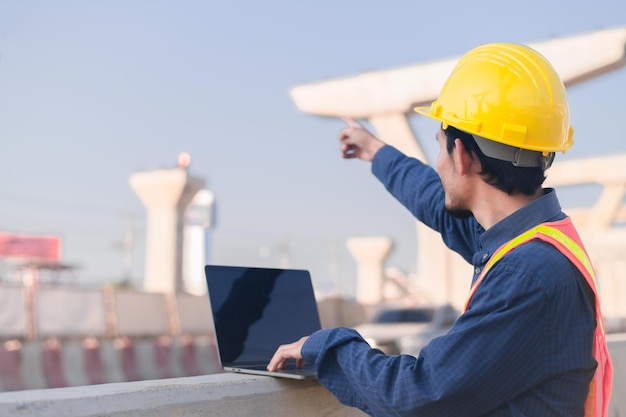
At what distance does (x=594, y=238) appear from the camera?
52875 millimetres

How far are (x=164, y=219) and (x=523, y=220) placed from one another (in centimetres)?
2053

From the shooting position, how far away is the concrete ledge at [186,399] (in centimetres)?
209

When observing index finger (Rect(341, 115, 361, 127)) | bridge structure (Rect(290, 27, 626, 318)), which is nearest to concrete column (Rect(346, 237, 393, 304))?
bridge structure (Rect(290, 27, 626, 318))

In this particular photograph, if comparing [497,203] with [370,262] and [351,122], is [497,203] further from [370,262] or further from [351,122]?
[370,262]

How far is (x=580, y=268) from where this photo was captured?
230cm

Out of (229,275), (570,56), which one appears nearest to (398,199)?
(229,275)

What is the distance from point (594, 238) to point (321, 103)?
33.7 meters

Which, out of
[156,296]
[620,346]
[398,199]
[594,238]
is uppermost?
[398,199]

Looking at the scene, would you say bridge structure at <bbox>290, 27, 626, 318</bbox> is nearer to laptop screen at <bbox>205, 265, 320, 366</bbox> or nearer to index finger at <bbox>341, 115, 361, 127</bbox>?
index finger at <bbox>341, 115, 361, 127</bbox>

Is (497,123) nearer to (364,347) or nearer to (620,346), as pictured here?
(364,347)

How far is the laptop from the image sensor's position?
2934 mm

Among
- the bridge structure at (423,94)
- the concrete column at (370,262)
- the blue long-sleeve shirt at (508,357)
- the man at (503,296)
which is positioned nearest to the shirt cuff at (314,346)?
the man at (503,296)

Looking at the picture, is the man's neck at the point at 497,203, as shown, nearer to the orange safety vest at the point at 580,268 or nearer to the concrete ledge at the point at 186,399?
the orange safety vest at the point at 580,268

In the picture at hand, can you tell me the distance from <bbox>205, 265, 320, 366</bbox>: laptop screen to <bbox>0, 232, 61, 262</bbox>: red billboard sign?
80037mm
